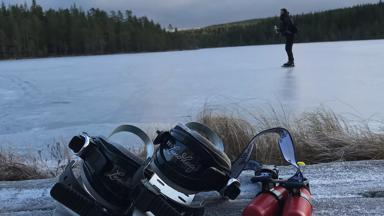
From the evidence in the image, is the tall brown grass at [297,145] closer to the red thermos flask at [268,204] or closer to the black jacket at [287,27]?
the red thermos flask at [268,204]


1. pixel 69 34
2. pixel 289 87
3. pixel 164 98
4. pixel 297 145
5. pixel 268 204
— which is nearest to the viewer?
pixel 268 204

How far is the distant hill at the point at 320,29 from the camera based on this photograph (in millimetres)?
51281

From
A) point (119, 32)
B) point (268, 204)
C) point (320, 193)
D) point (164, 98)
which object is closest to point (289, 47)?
point (164, 98)

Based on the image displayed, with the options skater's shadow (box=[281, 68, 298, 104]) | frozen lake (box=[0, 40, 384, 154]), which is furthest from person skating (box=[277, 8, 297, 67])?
skater's shadow (box=[281, 68, 298, 104])

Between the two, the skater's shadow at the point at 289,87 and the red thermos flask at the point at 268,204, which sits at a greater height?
the red thermos flask at the point at 268,204

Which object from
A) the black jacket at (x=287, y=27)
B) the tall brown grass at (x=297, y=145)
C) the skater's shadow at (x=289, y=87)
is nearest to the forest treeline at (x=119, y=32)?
the black jacket at (x=287, y=27)

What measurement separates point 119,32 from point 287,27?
42936 millimetres

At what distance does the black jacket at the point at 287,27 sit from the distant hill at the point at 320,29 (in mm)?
35671

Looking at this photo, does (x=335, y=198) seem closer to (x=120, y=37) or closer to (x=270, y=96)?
(x=270, y=96)

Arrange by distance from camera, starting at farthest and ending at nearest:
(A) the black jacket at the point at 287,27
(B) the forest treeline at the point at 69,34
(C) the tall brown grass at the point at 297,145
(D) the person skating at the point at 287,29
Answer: (B) the forest treeline at the point at 69,34, (A) the black jacket at the point at 287,27, (D) the person skating at the point at 287,29, (C) the tall brown grass at the point at 297,145

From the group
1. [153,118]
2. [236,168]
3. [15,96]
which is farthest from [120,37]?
[236,168]

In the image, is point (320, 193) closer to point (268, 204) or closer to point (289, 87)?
point (268, 204)

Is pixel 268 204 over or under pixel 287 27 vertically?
under

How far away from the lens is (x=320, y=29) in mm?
55250
